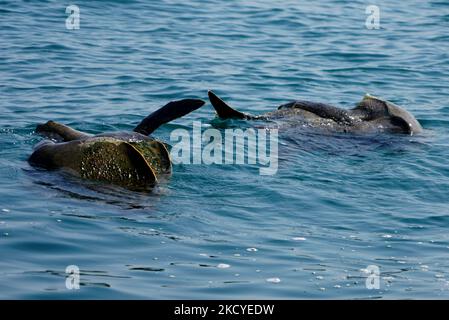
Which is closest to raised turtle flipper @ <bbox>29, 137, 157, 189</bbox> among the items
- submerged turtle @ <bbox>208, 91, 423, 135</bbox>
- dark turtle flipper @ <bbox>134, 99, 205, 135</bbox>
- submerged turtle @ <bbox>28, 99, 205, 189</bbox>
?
submerged turtle @ <bbox>28, 99, 205, 189</bbox>

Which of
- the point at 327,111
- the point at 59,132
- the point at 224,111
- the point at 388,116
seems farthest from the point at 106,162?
the point at 388,116

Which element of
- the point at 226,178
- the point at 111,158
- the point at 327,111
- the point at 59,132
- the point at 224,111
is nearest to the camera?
the point at 111,158

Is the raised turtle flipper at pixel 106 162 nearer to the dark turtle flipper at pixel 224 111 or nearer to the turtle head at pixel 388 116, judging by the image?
the dark turtle flipper at pixel 224 111

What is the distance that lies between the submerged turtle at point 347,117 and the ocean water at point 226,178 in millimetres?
215

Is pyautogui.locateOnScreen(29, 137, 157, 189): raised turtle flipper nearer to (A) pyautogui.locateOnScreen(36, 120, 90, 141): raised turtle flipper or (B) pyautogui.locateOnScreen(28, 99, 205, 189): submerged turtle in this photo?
(B) pyautogui.locateOnScreen(28, 99, 205, 189): submerged turtle

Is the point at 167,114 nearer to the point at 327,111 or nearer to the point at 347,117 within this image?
the point at 327,111

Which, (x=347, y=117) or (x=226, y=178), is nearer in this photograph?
(x=226, y=178)

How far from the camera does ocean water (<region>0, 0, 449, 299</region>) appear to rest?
7.30 metres

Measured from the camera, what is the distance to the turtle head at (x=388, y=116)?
11477mm

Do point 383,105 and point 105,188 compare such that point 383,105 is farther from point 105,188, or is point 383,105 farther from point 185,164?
point 105,188

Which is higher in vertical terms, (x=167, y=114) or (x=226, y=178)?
(x=167, y=114)

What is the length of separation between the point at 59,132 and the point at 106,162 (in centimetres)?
118

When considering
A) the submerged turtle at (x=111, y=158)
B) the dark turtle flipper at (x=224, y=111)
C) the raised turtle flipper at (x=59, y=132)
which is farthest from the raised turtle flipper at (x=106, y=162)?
the dark turtle flipper at (x=224, y=111)

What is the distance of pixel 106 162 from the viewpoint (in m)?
8.89
